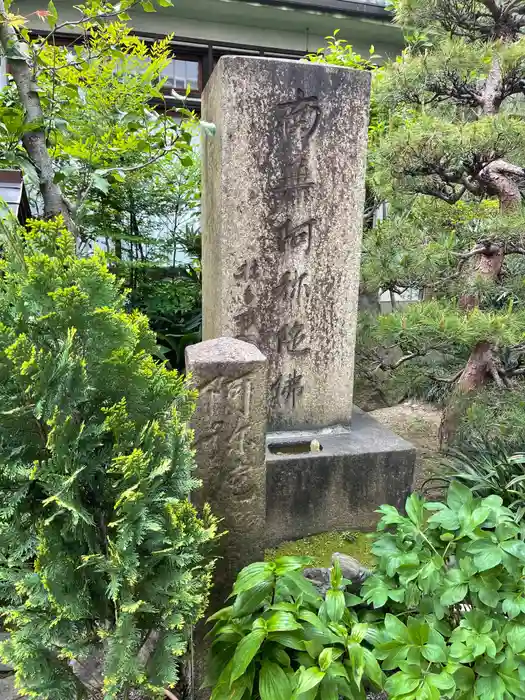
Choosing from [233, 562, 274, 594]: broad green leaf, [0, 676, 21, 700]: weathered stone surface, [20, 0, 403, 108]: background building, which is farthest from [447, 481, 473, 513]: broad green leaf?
[20, 0, 403, 108]: background building

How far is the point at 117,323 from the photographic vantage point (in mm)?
1359

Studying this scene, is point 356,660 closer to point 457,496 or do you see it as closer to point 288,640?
point 288,640

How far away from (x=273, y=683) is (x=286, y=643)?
114 millimetres

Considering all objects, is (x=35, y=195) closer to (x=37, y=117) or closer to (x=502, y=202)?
(x=37, y=117)

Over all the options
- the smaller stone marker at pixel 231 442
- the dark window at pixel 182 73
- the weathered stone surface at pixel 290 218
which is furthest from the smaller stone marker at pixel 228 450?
the dark window at pixel 182 73

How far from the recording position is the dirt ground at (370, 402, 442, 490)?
3.99m

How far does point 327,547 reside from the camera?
278cm

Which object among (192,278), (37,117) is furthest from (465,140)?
(192,278)

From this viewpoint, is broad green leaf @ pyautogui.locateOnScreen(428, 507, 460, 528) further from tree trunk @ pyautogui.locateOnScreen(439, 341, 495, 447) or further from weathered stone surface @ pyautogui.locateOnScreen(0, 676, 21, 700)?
tree trunk @ pyautogui.locateOnScreen(439, 341, 495, 447)

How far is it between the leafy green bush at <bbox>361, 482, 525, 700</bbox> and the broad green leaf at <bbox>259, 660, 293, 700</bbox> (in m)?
0.31

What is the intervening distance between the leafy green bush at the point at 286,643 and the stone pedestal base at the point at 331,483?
98cm

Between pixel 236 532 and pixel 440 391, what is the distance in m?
3.82

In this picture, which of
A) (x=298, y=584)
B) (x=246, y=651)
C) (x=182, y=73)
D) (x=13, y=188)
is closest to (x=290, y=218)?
(x=298, y=584)

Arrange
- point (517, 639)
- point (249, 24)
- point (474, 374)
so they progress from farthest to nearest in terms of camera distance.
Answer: point (249, 24), point (474, 374), point (517, 639)
